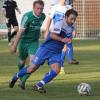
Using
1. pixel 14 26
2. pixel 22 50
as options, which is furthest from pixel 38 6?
pixel 14 26

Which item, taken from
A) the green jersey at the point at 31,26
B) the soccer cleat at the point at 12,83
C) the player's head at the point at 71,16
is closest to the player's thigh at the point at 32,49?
the green jersey at the point at 31,26

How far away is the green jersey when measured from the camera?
13109 millimetres

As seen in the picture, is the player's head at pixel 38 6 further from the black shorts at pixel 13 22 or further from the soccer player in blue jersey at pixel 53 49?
the black shorts at pixel 13 22

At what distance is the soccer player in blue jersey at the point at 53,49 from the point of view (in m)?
12.2

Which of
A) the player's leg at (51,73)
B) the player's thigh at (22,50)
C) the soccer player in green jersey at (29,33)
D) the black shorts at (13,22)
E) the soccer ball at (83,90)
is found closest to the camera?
the soccer ball at (83,90)

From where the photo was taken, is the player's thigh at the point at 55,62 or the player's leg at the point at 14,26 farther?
the player's leg at the point at 14,26

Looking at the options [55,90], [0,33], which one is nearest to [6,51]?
[0,33]

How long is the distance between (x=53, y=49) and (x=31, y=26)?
3.62 ft

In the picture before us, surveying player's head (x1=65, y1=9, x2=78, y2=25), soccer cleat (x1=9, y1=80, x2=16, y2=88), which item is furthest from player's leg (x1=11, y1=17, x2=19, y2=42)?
player's head (x1=65, y1=9, x2=78, y2=25)

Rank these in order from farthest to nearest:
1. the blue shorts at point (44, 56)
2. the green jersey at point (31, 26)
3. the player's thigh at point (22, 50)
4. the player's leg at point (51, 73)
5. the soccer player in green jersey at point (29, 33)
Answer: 1. the player's thigh at point (22, 50)
2. the green jersey at point (31, 26)
3. the soccer player in green jersey at point (29, 33)
4. the blue shorts at point (44, 56)
5. the player's leg at point (51, 73)

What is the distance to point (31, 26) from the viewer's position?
1328 centimetres

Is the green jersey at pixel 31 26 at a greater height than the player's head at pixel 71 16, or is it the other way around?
the player's head at pixel 71 16

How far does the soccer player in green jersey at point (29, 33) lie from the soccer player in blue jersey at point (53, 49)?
0.67 m

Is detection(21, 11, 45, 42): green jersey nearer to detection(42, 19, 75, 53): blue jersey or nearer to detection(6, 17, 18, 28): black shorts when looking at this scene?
detection(42, 19, 75, 53): blue jersey
